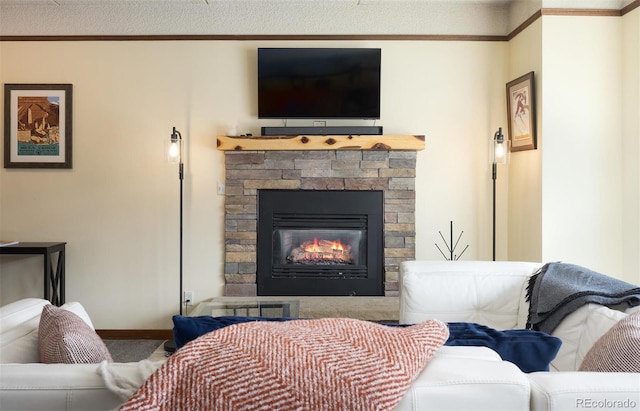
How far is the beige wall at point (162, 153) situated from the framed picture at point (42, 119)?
2.6 inches

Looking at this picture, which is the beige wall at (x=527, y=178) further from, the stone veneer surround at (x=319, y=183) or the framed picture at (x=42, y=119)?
the framed picture at (x=42, y=119)

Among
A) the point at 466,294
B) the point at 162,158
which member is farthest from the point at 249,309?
the point at 162,158

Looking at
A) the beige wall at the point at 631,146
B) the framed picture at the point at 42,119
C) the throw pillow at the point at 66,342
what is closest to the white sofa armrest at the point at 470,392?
the throw pillow at the point at 66,342

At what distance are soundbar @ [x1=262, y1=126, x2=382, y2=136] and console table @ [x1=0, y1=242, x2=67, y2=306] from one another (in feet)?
5.84

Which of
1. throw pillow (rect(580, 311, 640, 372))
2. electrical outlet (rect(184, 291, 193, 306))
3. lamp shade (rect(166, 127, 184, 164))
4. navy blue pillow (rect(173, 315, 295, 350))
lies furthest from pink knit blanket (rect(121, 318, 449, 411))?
electrical outlet (rect(184, 291, 193, 306))

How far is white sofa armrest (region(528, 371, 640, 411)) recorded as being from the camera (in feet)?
3.18

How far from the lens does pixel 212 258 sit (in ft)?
14.4

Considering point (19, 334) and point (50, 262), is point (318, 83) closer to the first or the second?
point (50, 262)

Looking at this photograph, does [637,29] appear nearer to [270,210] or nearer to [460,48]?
[460,48]

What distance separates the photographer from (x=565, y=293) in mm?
2354

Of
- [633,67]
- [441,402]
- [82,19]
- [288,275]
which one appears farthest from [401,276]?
[82,19]

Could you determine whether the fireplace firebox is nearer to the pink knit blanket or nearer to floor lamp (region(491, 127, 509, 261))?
floor lamp (region(491, 127, 509, 261))

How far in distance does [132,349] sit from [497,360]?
3564 mm

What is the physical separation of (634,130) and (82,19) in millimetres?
4075
